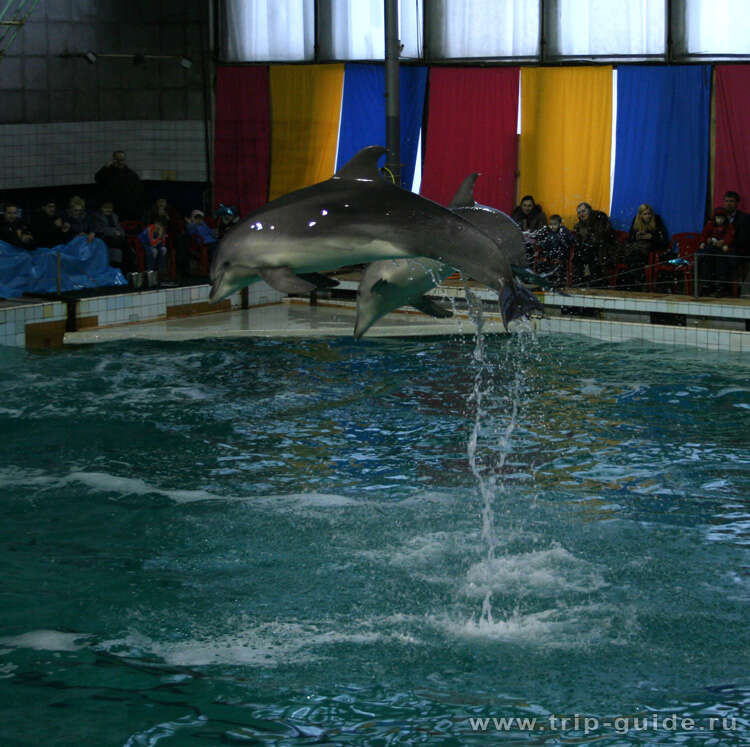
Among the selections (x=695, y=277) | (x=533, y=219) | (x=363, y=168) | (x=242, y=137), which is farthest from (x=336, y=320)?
(x=363, y=168)

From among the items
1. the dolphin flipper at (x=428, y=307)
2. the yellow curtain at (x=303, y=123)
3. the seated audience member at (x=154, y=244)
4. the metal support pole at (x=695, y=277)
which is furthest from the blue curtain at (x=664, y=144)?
the dolphin flipper at (x=428, y=307)

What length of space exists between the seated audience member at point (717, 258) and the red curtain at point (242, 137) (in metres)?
7.10

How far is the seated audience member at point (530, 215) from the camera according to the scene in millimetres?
16328

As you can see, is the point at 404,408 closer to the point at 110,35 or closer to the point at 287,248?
the point at 287,248

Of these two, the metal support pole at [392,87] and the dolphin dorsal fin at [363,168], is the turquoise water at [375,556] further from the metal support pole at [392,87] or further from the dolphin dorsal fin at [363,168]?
the metal support pole at [392,87]

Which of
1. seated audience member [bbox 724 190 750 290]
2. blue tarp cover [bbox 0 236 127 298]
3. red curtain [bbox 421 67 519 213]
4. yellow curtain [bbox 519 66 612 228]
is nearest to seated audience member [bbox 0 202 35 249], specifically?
blue tarp cover [bbox 0 236 127 298]

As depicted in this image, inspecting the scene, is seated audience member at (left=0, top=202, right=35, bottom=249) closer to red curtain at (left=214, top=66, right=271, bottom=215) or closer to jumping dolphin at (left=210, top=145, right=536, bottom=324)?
red curtain at (left=214, top=66, right=271, bottom=215)

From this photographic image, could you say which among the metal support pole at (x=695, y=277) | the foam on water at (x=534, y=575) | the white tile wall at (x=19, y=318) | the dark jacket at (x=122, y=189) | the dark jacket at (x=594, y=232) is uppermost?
the dark jacket at (x=122, y=189)

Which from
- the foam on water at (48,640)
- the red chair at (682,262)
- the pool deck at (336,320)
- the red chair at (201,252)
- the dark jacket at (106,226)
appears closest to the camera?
the foam on water at (48,640)

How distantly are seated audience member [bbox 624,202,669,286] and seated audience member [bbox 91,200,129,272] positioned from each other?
6.49 metres

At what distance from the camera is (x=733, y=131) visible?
618 inches

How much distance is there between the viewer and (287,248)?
4984mm

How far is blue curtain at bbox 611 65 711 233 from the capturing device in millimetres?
15961

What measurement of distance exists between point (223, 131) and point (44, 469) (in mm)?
10803
